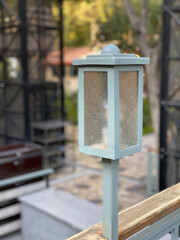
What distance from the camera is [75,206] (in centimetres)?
418

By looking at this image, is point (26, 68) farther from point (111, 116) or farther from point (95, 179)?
point (111, 116)

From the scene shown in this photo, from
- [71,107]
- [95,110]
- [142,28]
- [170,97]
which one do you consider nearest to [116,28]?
[142,28]

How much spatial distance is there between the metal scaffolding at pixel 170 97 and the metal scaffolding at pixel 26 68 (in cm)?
368

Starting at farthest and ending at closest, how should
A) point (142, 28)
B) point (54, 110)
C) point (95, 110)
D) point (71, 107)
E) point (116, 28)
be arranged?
point (71, 107)
point (116, 28)
point (54, 110)
point (142, 28)
point (95, 110)

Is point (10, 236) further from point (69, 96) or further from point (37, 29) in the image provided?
point (69, 96)

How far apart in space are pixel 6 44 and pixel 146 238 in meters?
8.37

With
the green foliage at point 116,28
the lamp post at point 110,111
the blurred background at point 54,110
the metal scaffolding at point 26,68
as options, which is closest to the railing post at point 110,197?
the lamp post at point 110,111

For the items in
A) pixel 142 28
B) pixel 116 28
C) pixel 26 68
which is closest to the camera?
pixel 142 28

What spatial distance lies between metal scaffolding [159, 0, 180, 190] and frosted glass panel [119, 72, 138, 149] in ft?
16.8

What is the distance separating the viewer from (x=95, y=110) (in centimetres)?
145

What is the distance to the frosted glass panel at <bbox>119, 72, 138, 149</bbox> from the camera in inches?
56.2

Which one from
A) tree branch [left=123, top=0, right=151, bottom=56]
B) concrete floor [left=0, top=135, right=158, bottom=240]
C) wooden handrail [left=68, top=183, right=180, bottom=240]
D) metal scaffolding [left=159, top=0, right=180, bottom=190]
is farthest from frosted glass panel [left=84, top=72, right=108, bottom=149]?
tree branch [left=123, top=0, right=151, bottom=56]

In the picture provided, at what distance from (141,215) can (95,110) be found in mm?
614

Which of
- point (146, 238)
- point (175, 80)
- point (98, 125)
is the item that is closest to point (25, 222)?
point (146, 238)
